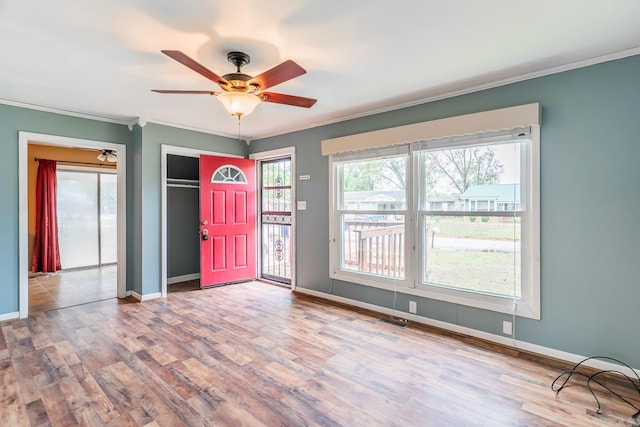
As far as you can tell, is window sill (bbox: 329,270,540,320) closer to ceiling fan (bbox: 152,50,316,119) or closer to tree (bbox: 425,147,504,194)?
tree (bbox: 425,147,504,194)

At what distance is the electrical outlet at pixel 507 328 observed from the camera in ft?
9.64

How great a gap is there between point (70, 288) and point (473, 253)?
19.2 feet

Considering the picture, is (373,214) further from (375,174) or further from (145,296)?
(145,296)

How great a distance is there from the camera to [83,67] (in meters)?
2.72

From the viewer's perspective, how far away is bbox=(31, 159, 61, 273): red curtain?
5746 mm

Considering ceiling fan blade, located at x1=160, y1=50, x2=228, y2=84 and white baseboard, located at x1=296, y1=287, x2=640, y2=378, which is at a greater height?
ceiling fan blade, located at x1=160, y1=50, x2=228, y2=84

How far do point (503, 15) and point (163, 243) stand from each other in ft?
15.1

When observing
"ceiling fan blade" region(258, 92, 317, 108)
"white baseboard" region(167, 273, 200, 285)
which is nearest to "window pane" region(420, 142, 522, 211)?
"ceiling fan blade" region(258, 92, 317, 108)

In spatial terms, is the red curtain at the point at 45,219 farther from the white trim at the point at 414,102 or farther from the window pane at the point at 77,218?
the white trim at the point at 414,102

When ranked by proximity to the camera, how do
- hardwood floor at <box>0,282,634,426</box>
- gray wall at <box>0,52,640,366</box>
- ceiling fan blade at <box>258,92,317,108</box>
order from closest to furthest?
hardwood floor at <box>0,282,634,426</box>
gray wall at <box>0,52,640,366</box>
ceiling fan blade at <box>258,92,317,108</box>

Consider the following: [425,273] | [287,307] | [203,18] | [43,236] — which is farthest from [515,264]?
[43,236]

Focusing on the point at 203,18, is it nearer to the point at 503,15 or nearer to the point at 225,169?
the point at 503,15

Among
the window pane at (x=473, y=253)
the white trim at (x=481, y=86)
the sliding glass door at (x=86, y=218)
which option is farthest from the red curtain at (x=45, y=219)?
the window pane at (x=473, y=253)

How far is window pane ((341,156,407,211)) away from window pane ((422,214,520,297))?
488 millimetres
